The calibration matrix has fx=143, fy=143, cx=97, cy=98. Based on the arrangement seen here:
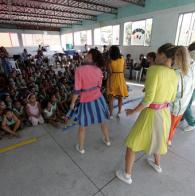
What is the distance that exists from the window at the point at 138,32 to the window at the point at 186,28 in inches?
51.9

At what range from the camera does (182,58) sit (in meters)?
1.23

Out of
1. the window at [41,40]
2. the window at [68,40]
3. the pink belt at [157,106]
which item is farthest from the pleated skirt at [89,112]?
the window at [41,40]

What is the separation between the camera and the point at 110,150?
79.7 inches

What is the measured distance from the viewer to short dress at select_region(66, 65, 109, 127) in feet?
5.12

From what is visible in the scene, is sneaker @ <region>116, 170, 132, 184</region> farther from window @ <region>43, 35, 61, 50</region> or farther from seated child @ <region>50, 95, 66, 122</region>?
window @ <region>43, 35, 61, 50</region>

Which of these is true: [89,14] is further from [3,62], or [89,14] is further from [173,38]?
[3,62]

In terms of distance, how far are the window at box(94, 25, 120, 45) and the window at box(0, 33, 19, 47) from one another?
9.36 metres

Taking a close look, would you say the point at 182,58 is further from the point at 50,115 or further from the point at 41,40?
the point at 41,40

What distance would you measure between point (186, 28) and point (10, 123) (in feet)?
21.9

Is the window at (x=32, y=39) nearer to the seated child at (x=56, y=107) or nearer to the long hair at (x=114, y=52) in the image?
the seated child at (x=56, y=107)

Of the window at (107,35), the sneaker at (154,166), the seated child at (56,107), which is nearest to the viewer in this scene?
the sneaker at (154,166)

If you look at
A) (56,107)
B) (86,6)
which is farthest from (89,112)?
(86,6)

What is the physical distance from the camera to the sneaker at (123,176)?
59.8 inches

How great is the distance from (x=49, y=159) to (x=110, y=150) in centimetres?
83
